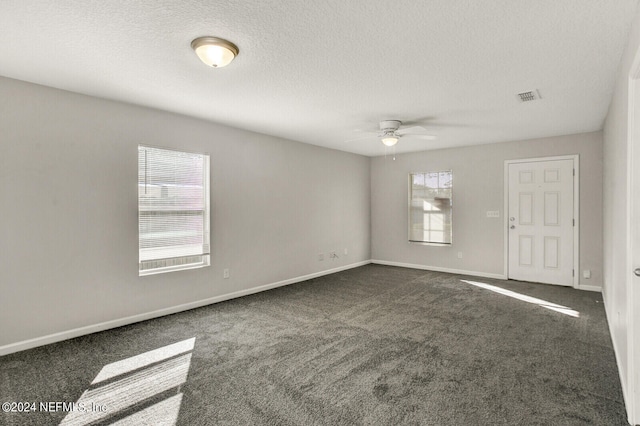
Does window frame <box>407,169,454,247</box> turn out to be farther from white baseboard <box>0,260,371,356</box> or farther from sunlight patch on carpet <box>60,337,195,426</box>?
sunlight patch on carpet <box>60,337,195,426</box>

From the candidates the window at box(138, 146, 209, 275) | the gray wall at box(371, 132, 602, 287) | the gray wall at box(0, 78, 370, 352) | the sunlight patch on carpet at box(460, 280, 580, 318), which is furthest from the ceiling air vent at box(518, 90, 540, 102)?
the window at box(138, 146, 209, 275)

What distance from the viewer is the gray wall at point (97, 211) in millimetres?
3043

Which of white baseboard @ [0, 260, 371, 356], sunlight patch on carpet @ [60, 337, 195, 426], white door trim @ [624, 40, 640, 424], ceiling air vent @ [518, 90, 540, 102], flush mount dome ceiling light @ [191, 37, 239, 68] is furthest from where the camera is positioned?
ceiling air vent @ [518, 90, 540, 102]

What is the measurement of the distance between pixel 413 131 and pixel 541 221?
269 cm

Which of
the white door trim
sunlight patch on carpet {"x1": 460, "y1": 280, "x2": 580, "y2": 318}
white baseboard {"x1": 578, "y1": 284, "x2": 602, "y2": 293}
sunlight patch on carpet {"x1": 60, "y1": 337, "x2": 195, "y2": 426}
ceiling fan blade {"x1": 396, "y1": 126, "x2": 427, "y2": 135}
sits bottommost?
sunlight patch on carpet {"x1": 60, "y1": 337, "x2": 195, "y2": 426}

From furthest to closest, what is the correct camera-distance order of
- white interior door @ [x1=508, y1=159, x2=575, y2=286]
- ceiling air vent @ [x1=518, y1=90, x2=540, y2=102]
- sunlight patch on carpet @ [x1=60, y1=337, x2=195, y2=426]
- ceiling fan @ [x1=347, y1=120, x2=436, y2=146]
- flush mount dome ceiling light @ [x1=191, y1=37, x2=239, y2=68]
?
white interior door @ [x1=508, y1=159, x2=575, y2=286], ceiling fan @ [x1=347, y1=120, x2=436, y2=146], ceiling air vent @ [x1=518, y1=90, x2=540, y2=102], flush mount dome ceiling light @ [x1=191, y1=37, x2=239, y2=68], sunlight patch on carpet @ [x1=60, y1=337, x2=195, y2=426]

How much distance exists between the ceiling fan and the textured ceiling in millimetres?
194

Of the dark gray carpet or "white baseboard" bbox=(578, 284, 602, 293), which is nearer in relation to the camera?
the dark gray carpet

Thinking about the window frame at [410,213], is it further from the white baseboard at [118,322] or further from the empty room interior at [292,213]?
the white baseboard at [118,322]

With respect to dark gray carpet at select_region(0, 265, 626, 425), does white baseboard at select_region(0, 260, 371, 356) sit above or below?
above

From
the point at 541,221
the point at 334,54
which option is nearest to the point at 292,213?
the point at 334,54

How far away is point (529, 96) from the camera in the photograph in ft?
11.4

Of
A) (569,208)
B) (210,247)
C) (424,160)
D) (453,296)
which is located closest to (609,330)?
(453,296)

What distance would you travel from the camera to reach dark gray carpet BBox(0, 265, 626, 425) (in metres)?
2.12
